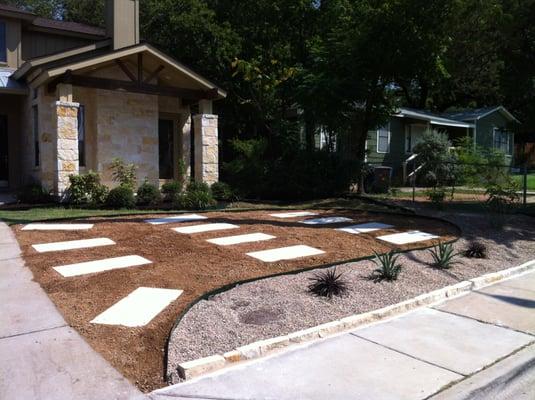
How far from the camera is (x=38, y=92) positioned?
14516mm

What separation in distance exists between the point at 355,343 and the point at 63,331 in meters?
2.55

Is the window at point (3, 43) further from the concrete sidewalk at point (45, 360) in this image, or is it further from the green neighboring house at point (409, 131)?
the concrete sidewalk at point (45, 360)

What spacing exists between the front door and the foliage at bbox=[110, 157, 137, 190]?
173 inches

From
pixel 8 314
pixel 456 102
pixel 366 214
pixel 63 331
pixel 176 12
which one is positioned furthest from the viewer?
pixel 456 102

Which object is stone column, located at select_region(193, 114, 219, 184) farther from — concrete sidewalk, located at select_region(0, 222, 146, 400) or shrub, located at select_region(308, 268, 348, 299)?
concrete sidewalk, located at select_region(0, 222, 146, 400)

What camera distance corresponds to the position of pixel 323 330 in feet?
15.8

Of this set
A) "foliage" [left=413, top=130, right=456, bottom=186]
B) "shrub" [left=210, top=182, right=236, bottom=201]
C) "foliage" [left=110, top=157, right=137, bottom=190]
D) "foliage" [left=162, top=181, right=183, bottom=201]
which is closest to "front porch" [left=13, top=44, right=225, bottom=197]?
"foliage" [left=110, top=157, right=137, bottom=190]

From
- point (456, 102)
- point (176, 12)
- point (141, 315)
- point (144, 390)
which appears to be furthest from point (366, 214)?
point (456, 102)

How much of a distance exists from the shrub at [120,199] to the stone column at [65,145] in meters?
1.21

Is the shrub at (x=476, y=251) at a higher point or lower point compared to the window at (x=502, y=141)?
lower

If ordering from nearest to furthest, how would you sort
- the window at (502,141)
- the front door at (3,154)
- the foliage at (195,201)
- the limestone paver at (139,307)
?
1. the limestone paver at (139,307)
2. the foliage at (195,201)
3. the front door at (3,154)
4. the window at (502,141)

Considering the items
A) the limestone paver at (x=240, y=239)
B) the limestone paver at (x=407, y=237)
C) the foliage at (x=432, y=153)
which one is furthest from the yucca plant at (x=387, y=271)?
the foliage at (x=432, y=153)

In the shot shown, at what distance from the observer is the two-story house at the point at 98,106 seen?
1345cm

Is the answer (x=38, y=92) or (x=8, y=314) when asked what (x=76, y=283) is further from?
(x=38, y=92)
